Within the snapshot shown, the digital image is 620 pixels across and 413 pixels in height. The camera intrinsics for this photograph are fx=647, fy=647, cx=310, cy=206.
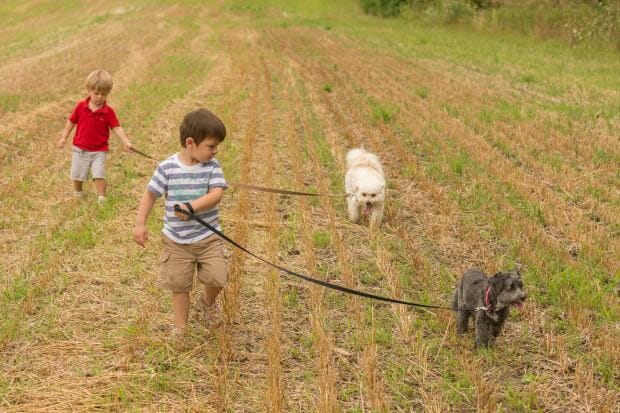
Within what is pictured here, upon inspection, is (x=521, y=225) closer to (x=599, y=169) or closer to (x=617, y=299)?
(x=617, y=299)

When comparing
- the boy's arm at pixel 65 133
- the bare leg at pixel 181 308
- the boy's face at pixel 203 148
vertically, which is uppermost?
the boy's face at pixel 203 148

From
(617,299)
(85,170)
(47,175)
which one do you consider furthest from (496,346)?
(47,175)

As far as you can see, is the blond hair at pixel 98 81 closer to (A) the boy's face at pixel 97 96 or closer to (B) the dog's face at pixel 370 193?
(A) the boy's face at pixel 97 96

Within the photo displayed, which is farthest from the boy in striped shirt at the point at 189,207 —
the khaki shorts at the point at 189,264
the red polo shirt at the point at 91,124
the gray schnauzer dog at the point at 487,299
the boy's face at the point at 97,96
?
the red polo shirt at the point at 91,124

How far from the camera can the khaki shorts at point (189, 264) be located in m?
4.60

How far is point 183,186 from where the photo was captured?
14.8 ft

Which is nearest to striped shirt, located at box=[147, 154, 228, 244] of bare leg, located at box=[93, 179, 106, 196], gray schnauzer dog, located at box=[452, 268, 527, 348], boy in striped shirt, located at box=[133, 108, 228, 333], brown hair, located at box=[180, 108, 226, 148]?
boy in striped shirt, located at box=[133, 108, 228, 333]

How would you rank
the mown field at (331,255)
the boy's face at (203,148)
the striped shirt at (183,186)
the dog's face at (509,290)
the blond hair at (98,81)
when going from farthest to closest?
1. the blond hair at (98,81)
2. the striped shirt at (183,186)
3. the boy's face at (203,148)
4. the mown field at (331,255)
5. the dog's face at (509,290)

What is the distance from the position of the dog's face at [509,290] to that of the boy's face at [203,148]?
81.9 inches

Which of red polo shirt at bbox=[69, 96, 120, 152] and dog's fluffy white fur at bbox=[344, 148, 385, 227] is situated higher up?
red polo shirt at bbox=[69, 96, 120, 152]

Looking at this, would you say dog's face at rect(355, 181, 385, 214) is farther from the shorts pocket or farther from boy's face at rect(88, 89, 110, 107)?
boy's face at rect(88, 89, 110, 107)

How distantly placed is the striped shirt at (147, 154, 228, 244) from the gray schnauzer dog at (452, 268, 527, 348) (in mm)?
1932

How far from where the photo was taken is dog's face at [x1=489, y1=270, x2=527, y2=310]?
4.10 m

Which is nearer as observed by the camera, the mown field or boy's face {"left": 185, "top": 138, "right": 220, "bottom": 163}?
the mown field
